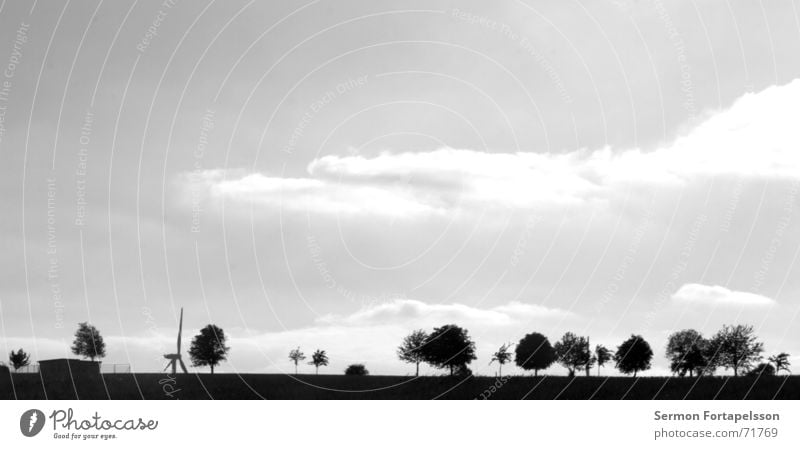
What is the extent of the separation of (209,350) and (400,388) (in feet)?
283

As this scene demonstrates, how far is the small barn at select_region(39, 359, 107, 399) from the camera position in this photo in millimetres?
75250

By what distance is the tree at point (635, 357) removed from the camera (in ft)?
574

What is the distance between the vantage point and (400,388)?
256 feet

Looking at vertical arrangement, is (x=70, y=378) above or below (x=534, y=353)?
below

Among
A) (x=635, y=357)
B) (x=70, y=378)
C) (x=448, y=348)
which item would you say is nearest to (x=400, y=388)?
(x=70, y=378)

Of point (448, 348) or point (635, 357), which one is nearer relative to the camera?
point (448, 348)

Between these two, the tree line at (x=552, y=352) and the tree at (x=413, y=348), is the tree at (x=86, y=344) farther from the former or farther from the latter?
the tree at (x=413, y=348)

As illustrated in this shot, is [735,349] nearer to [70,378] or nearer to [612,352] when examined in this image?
[612,352]

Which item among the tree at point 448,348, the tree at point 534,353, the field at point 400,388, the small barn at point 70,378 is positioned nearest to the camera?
the field at point 400,388

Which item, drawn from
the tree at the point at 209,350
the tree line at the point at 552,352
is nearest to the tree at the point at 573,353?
the tree line at the point at 552,352

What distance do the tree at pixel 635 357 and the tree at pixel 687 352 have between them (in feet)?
19.6

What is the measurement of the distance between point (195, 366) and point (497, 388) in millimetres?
94362

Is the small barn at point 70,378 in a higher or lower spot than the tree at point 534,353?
lower
